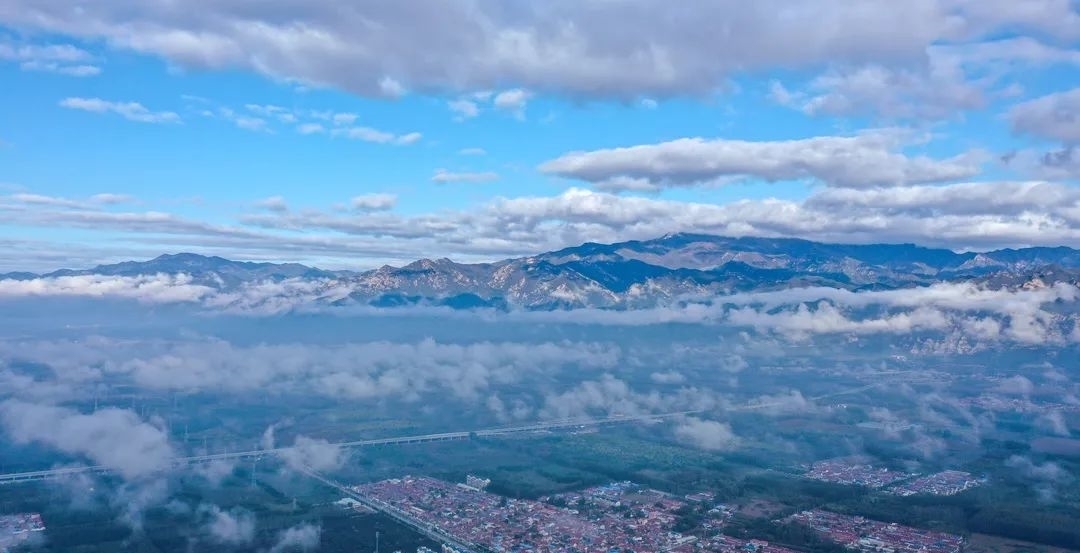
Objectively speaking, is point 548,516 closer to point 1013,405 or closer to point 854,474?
point 854,474

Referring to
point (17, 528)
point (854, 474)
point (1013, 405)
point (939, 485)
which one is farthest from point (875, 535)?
point (1013, 405)

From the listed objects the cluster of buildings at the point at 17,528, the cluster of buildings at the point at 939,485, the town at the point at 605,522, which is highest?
the cluster of buildings at the point at 939,485

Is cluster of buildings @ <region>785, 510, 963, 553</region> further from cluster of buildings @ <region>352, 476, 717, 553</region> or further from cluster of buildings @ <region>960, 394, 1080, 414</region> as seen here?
cluster of buildings @ <region>960, 394, 1080, 414</region>

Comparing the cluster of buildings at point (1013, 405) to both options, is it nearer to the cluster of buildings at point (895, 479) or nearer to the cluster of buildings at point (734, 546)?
the cluster of buildings at point (895, 479)

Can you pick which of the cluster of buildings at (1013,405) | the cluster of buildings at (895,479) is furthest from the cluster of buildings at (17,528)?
the cluster of buildings at (1013,405)

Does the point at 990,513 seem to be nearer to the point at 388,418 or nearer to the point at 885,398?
the point at 885,398

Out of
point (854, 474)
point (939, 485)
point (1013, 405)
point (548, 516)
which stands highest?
point (1013, 405)

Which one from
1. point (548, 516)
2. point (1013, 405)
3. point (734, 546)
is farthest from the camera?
point (1013, 405)
